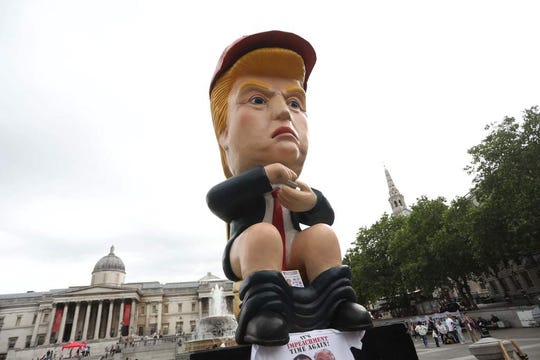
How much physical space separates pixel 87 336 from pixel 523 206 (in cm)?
5671

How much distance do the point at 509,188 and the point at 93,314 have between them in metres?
56.8

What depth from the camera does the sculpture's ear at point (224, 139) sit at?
125 inches

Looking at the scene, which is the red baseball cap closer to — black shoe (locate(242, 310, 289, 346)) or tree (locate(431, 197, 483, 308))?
black shoe (locate(242, 310, 289, 346))

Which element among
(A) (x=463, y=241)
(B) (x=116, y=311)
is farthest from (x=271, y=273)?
(B) (x=116, y=311)

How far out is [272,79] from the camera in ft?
9.98

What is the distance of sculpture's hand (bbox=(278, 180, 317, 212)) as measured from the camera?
254 centimetres

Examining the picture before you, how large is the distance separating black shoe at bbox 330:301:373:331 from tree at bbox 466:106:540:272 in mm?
15839

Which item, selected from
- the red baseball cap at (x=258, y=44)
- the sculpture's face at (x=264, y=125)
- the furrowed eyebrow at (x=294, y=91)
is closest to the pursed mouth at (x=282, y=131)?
the sculpture's face at (x=264, y=125)

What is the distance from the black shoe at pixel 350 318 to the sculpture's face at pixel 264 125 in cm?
135

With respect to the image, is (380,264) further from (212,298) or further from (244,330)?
(212,298)

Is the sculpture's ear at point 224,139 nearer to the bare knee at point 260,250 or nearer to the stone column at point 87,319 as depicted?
the bare knee at point 260,250

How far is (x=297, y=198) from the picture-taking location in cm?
256

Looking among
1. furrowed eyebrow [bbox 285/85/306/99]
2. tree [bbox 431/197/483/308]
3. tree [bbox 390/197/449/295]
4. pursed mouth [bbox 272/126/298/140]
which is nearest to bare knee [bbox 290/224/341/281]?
pursed mouth [bbox 272/126/298/140]

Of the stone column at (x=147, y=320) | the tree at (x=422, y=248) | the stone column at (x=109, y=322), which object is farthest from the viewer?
the stone column at (x=147, y=320)
